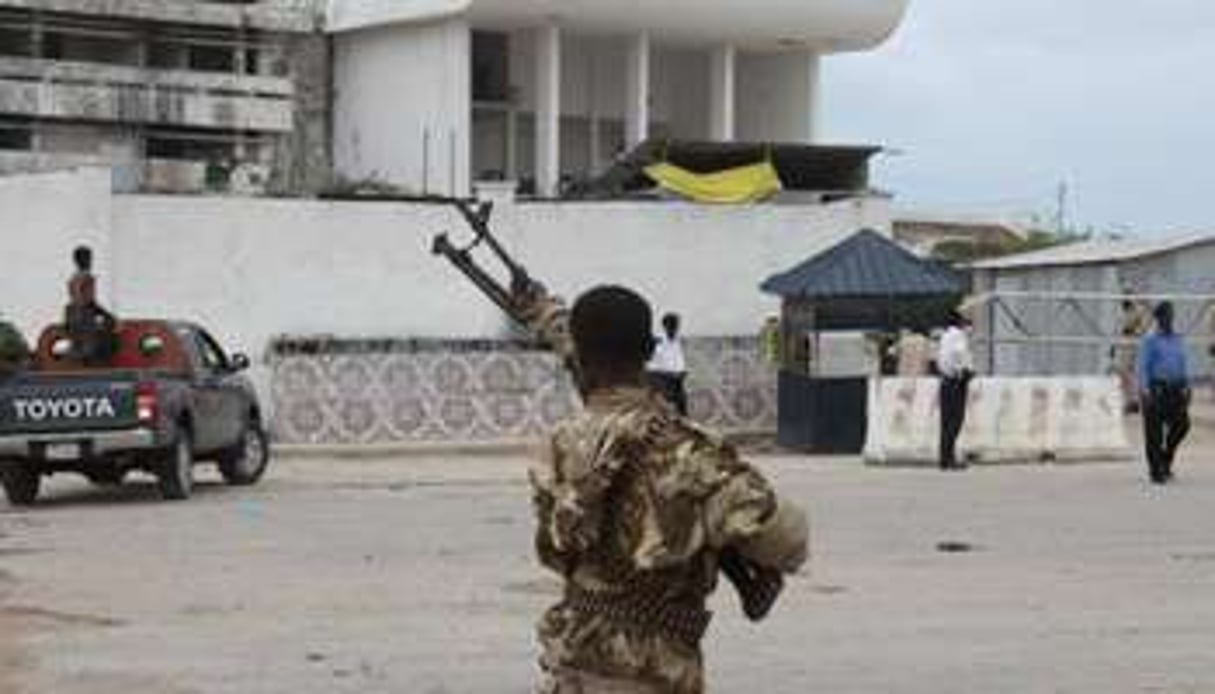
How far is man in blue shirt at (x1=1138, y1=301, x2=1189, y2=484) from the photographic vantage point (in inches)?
961

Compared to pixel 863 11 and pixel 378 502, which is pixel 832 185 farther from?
pixel 378 502

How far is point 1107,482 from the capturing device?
25.4 meters

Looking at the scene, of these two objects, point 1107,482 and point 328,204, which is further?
point 328,204

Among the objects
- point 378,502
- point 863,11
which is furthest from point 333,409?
point 863,11

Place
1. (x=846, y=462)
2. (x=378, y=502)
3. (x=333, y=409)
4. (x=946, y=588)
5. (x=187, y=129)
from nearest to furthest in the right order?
(x=946, y=588), (x=378, y=502), (x=846, y=462), (x=333, y=409), (x=187, y=129)

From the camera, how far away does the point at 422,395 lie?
3581 centimetres

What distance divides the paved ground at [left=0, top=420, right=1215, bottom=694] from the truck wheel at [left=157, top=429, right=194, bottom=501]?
0.75 feet

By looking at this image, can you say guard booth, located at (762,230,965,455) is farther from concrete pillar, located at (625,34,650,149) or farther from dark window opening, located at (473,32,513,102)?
dark window opening, located at (473,32,513,102)


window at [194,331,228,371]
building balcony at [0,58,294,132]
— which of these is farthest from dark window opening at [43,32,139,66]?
window at [194,331,228,371]

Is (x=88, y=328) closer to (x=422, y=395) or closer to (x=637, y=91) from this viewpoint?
(x=422, y=395)

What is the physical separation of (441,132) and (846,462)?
111 feet

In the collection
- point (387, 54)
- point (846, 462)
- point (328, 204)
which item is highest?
point (387, 54)

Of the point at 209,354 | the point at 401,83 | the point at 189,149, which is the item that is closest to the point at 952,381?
the point at 209,354

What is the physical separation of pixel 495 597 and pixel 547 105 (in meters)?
51.0
